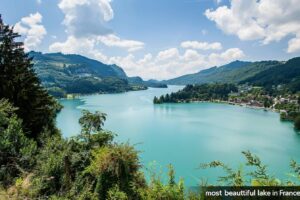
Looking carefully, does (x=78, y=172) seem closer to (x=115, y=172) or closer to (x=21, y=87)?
(x=115, y=172)

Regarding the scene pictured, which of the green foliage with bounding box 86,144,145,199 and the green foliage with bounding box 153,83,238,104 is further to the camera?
the green foliage with bounding box 153,83,238,104

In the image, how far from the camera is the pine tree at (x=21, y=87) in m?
21.8

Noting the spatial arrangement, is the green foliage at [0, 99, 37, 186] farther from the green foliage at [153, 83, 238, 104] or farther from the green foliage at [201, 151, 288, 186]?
the green foliage at [153, 83, 238, 104]

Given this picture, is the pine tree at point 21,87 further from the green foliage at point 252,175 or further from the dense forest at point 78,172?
the green foliage at point 252,175

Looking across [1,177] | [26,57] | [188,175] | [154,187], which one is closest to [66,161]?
[1,177]

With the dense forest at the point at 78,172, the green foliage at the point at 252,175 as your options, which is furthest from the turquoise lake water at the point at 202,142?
the green foliage at the point at 252,175

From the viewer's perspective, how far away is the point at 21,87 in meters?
22.5

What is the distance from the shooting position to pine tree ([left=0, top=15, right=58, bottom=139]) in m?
21.8

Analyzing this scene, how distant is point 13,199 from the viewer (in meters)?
8.83

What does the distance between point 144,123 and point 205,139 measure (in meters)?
24.8

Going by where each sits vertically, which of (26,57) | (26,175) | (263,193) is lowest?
(26,175)

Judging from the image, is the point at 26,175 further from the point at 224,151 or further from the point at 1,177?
the point at 224,151

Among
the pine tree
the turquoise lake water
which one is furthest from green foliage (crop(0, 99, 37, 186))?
the turquoise lake water

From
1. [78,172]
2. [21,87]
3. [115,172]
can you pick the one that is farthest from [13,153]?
[21,87]
